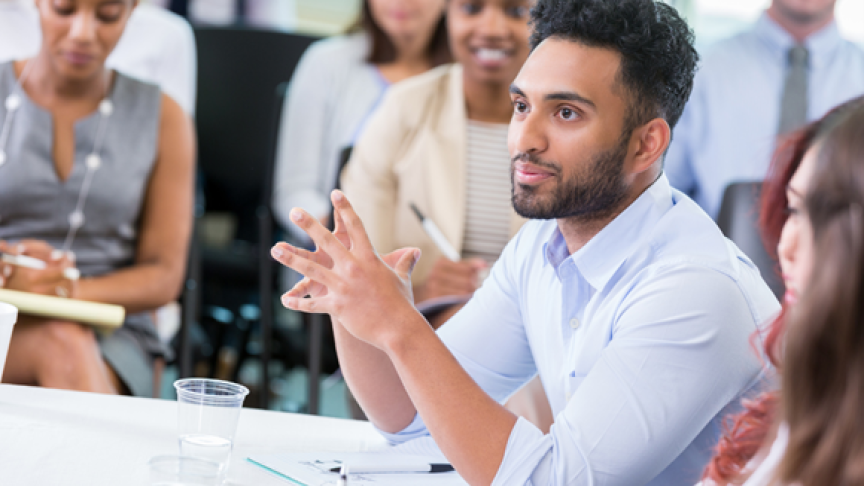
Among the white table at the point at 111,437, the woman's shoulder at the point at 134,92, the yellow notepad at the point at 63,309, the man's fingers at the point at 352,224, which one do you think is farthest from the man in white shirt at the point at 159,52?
the man's fingers at the point at 352,224

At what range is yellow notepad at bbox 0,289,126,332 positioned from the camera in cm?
157

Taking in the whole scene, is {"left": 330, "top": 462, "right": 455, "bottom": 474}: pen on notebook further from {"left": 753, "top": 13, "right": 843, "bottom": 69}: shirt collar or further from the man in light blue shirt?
{"left": 753, "top": 13, "right": 843, "bottom": 69}: shirt collar

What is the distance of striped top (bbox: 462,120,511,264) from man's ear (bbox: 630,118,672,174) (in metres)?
1.00

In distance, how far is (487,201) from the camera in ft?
7.36

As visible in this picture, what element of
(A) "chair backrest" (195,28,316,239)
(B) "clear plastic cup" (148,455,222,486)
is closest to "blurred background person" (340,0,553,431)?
(A) "chair backrest" (195,28,316,239)

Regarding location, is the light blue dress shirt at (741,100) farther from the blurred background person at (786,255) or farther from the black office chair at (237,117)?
the blurred background person at (786,255)

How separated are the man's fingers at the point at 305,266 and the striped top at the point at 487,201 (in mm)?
1234

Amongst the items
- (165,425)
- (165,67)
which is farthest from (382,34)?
(165,425)

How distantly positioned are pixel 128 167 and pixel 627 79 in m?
1.30

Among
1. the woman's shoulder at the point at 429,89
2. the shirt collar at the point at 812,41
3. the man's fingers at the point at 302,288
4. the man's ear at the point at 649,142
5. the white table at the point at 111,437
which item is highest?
the shirt collar at the point at 812,41

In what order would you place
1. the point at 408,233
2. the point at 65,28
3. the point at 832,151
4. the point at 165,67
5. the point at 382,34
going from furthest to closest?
the point at 382,34 < the point at 165,67 < the point at 408,233 < the point at 65,28 < the point at 832,151

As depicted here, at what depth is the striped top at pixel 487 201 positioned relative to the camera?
2.23m

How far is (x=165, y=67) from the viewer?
270 cm

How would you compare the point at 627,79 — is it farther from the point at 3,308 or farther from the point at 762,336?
the point at 3,308
